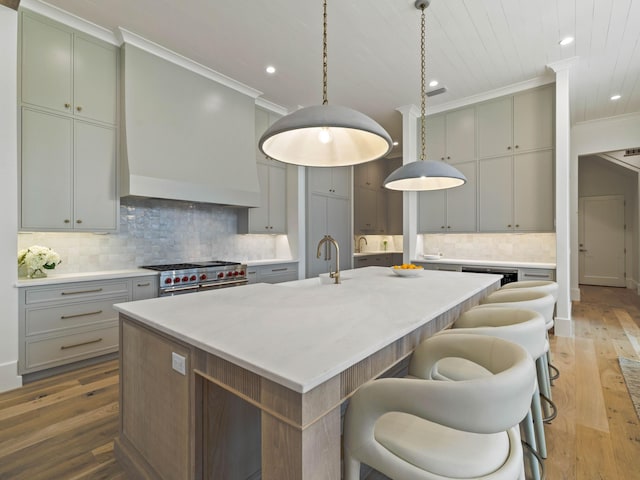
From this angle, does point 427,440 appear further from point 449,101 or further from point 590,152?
point 590,152

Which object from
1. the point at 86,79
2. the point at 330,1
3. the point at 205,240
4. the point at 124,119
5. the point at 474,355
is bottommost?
the point at 474,355

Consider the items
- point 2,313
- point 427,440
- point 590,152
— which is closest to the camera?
point 427,440

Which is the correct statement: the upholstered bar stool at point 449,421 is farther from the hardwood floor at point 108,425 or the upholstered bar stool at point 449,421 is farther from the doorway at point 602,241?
the doorway at point 602,241

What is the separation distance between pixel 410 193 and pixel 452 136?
97 centimetres

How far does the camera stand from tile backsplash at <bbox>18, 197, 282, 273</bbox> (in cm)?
A: 315

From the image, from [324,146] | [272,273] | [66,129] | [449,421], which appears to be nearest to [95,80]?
[66,129]

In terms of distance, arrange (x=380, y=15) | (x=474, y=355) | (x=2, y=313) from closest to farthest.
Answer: (x=474, y=355) → (x=2, y=313) → (x=380, y=15)

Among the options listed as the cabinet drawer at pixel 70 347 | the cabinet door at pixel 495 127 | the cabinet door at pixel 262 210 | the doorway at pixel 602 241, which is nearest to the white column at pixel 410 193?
the cabinet door at pixel 495 127

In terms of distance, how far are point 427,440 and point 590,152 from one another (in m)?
6.21

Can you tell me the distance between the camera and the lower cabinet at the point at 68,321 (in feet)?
8.38

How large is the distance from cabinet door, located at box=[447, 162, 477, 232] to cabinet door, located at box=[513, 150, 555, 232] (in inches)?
19.8

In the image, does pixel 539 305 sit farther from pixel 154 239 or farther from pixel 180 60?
pixel 180 60

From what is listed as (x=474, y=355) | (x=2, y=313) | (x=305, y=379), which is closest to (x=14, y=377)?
(x=2, y=313)

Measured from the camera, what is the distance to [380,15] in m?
2.77
